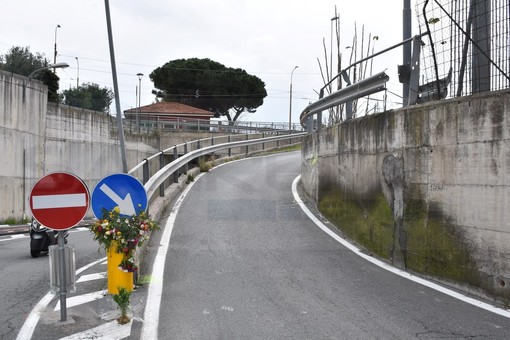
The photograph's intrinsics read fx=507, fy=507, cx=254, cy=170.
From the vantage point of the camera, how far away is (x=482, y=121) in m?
6.07

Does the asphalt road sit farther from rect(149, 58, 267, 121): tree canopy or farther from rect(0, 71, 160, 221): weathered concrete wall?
rect(149, 58, 267, 121): tree canopy

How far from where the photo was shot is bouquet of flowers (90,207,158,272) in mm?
6246

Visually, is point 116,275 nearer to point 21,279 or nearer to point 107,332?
point 107,332

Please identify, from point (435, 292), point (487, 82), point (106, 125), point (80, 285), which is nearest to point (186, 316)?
point (80, 285)

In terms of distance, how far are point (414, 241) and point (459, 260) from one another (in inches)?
34.2

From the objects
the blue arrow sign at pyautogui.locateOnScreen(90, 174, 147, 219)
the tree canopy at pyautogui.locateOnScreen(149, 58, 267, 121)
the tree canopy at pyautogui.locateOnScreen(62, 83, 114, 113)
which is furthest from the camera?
the tree canopy at pyautogui.locateOnScreen(149, 58, 267, 121)

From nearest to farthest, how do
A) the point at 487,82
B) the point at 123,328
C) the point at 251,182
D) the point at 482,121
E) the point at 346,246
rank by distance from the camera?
the point at 123,328
the point at 482,121
the point at 487,82
the point at 346,246
the point at 251,182

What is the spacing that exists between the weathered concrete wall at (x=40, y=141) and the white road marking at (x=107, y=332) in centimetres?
1689

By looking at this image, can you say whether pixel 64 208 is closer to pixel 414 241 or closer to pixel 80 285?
pixel 80 285

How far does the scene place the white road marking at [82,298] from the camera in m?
6.15

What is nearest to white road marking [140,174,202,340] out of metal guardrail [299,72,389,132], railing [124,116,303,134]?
metal guardrail [299,72,389,132]

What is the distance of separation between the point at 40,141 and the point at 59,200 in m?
19.6

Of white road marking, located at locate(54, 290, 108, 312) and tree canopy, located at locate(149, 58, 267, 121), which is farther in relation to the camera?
tree canopy, located at locate(149, 58, 267, 121)

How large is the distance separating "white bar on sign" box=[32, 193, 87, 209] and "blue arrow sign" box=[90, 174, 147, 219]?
2.84 ft
